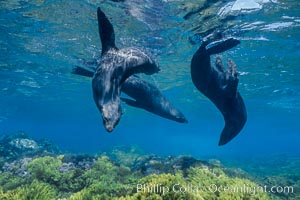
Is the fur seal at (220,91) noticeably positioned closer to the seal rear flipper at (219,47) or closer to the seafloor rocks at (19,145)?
the seal rear flipper at (219,47)

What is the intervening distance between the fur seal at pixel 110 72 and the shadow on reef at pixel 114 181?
2.05 meters

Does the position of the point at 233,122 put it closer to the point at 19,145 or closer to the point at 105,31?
the point at 105,31

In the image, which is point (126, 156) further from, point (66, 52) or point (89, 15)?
point (89, 15)

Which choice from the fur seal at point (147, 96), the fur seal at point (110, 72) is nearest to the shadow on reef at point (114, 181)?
the fur seal at point (110, 72)

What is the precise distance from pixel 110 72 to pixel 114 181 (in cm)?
529

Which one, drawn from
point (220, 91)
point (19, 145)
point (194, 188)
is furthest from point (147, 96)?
point (19, 145)

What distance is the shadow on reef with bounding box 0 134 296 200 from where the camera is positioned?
6965 mm

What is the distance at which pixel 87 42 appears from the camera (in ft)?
59.7

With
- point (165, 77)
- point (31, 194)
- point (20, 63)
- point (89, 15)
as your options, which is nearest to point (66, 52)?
point (20, 63)

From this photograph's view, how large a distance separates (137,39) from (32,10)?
19.8 ft

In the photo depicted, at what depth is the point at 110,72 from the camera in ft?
23.2

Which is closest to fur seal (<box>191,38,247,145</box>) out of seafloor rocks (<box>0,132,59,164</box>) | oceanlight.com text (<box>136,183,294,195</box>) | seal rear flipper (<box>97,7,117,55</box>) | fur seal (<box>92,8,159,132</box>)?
oceanlight.com text (<box>136,183,294,195</box>)

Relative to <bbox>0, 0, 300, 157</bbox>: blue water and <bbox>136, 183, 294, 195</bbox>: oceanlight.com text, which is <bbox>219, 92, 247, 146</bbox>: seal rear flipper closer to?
<bbox>136, 183, 294, 195</bbox>: oceanlight.com text

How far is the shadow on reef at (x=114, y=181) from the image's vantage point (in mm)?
6965
